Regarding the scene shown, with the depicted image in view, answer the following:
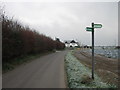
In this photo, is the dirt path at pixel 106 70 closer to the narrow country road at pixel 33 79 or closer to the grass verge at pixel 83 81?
the grass verge at pixel 83 81

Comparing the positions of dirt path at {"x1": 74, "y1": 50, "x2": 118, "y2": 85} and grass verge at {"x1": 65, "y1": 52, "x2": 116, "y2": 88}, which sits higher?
grass verge at {"x1": 65, "y1": 52, "x2": 116, "y2": 88}

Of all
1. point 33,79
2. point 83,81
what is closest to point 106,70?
point 83,81

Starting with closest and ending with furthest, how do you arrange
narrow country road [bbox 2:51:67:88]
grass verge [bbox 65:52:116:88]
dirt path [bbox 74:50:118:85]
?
grass verge [bbox 65:52:116:88], narrow country road [bbox 2:51:67:88], dirt path [bbox 74:50:118:85]

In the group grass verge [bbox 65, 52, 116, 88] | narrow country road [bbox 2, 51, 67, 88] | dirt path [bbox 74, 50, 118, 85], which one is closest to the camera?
grass verge [bbox 65, 52, 116, 88]

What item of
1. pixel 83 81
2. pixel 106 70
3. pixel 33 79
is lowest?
pixel 106 70

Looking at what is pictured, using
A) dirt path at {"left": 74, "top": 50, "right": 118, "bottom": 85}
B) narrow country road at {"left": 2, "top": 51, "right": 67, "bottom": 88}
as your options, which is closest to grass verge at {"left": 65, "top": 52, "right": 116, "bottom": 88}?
narrow country road at {"left": 2, "top": 51, "right": 67, "bottom": 88}

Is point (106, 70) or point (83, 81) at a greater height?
point (83, 81)

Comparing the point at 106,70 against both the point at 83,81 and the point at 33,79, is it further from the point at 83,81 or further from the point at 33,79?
the point at 33,79

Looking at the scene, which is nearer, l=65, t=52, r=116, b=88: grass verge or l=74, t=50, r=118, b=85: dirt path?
l=65, t=52, r=116, b=88: grass verge

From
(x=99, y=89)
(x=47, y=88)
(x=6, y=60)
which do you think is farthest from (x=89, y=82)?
(x=6, y=60)

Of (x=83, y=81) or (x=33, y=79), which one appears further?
(x=33, y=79)

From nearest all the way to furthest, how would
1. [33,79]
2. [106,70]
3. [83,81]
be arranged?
[83,81]
[33,79]
[106,70]

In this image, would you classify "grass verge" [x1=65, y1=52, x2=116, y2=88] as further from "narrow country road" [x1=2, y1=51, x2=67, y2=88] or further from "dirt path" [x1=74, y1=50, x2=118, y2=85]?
"dirt path" [x1=74, y1=50, x2=118, y2=85]

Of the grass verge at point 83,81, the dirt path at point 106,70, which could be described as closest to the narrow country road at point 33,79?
the grass verge at point 83,81
